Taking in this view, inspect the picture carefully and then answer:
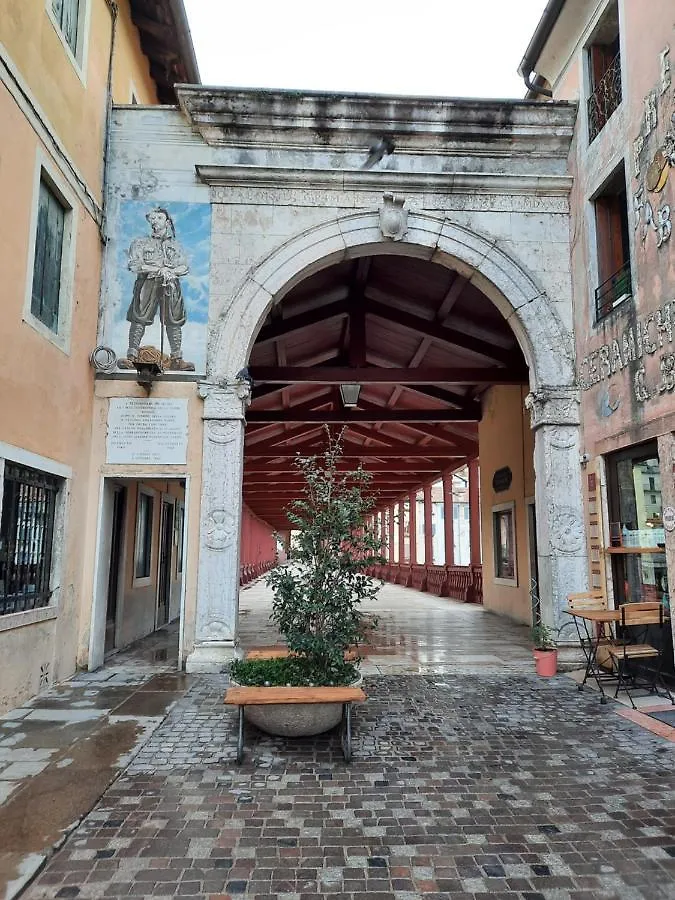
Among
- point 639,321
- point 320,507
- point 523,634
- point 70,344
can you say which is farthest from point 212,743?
point 523,634

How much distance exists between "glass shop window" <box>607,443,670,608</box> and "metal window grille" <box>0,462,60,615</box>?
5.83m

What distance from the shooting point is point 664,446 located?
5.49 meters

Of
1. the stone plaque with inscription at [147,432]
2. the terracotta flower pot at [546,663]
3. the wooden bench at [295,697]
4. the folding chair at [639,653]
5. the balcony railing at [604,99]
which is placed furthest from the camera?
the stone plaque with inscription at [147,432]

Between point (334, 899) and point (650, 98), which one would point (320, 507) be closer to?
point (334, 899)

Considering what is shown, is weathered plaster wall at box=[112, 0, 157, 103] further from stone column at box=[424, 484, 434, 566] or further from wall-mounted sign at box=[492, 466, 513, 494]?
stone column at box=[424, 484, 434, 566]

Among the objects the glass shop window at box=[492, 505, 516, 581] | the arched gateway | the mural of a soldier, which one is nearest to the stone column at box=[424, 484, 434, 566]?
the glass shop window at box=[492, 505, 516, 581]

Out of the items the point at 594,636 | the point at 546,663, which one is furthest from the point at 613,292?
the point at 546,663

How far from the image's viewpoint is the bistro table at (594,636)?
5.63 meters

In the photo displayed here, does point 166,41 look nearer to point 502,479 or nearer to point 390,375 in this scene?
point 390,375

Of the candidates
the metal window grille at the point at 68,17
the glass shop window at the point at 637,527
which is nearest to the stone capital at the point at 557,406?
the glass shop window at the point at 637,527

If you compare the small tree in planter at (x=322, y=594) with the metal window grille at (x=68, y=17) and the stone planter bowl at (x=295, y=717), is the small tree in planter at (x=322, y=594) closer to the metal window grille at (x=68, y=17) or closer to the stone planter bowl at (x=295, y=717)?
the stone planter bowl at (x=295, y=717)

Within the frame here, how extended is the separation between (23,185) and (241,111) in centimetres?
319

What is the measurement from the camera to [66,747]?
14.1ft

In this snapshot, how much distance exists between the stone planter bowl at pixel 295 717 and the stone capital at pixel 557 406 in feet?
14.5
